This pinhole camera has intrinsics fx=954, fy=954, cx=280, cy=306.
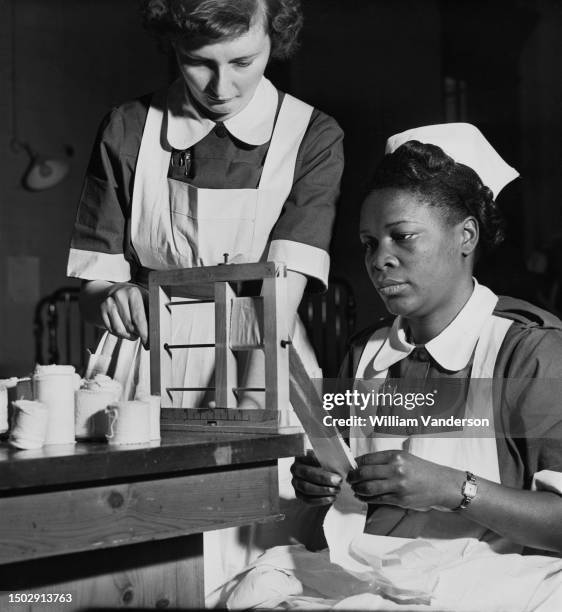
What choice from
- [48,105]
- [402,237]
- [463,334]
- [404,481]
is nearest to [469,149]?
[402,237]

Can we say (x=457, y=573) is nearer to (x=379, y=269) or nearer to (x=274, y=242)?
(x=379, y=269)

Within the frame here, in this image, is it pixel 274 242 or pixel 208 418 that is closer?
pixel 208 418

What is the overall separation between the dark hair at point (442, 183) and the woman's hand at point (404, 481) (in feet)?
1.73

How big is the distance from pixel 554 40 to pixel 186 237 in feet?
15.2

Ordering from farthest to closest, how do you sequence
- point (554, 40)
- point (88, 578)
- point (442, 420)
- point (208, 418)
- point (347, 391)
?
1. point (554, 40)
2. point (347, 391)
3. point (442, 420)
4. point (208, 418)
5. point (88, 578)

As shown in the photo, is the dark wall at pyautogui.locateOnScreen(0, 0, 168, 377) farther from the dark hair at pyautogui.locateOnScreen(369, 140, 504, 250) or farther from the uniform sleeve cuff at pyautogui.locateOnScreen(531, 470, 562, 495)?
the uniform sleeve cuff at pyautogui.locateOnScreen(531, 470, 562, 495)

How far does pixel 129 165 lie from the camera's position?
1.94 metres

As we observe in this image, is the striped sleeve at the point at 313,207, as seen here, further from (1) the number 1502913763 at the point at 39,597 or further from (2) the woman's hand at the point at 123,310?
(1) the number 1502913763 at the point at 39,597

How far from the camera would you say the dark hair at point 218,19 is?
1699 millimetres

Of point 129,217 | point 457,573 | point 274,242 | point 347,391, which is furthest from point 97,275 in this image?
point 457,573

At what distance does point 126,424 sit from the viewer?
4.06 feet

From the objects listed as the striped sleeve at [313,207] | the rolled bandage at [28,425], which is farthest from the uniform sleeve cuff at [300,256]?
the rolled bandage at [28,425]

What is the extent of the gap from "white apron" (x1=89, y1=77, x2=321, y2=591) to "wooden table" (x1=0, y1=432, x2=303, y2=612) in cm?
53

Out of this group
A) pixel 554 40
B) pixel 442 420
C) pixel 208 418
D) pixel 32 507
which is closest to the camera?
pixel 32 507
